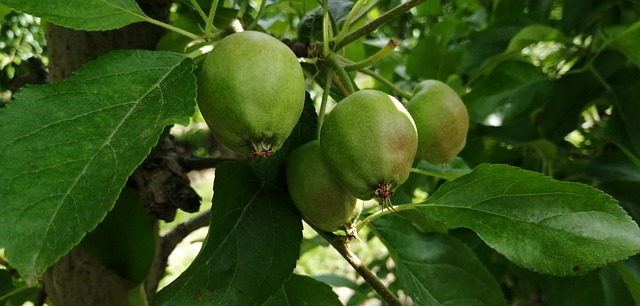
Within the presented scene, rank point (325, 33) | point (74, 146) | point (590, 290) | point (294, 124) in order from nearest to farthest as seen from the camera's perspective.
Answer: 1. point (74, 146)
2. point (294, 124)
3. point (325, 33)
4. point (590, 290)

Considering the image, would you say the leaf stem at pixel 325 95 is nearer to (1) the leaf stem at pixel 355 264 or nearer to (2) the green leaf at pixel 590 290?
(1) the leaf stem at pixel 355 264

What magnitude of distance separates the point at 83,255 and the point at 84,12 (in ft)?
1.28

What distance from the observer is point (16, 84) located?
1.07 meters

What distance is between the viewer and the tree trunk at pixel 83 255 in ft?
2.94

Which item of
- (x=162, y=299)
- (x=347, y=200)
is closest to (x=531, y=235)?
(x=347, y=200)

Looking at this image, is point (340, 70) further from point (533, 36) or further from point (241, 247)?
point (533, 36)

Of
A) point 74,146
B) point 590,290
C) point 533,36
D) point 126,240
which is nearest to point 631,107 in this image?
point 533,36

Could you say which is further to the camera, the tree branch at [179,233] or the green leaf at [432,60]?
the green leaf at [432,60]

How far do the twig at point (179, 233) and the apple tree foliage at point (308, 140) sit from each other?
14 centimetres

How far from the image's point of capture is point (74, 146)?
0.52m

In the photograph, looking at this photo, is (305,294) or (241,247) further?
(305,294)

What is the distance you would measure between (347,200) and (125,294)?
15.7 inches

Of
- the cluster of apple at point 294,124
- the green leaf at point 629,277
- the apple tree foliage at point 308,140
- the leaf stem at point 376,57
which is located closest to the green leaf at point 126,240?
the apple tree foliage at point 308,140

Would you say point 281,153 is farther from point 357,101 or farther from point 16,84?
point 16,84
